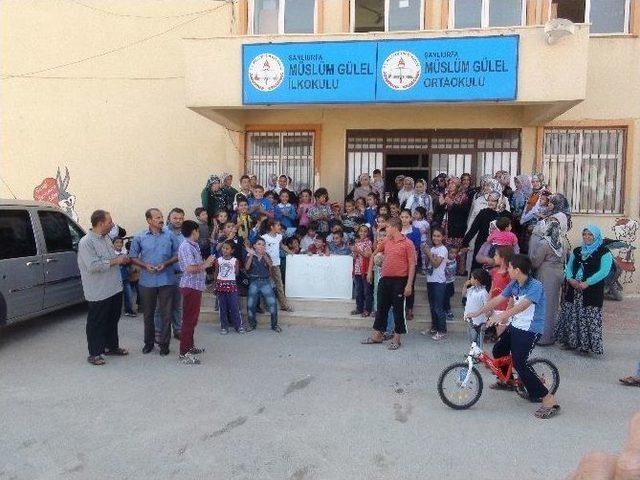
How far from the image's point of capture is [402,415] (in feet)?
15.3

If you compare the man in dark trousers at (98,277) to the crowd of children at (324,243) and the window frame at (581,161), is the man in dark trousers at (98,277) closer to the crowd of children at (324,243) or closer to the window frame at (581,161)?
the crowd of children at (324,243)

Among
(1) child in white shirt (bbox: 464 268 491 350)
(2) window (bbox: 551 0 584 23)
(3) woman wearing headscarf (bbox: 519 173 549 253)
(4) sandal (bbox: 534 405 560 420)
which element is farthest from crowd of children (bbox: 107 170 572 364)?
(2) window (bbox: 551 0 584 23)

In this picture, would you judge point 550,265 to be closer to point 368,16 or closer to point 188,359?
point 188,359

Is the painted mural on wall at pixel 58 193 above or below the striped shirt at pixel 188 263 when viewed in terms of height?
above

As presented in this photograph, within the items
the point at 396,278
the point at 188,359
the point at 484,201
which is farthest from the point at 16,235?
the point at 484,201

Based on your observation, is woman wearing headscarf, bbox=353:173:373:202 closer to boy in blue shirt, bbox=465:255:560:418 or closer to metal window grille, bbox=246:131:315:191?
metal window grille, bbox=246:131:315:191

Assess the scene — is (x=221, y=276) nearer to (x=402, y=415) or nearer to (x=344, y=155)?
(x=402, y=415)

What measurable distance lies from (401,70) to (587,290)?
4.36 meters

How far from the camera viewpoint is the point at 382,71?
27.8ft

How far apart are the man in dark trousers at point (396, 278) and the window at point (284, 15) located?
5835mm

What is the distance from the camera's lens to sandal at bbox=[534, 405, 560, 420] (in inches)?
182

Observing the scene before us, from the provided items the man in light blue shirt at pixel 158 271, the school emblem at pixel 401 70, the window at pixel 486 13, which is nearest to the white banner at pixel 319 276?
the man in light blue shirt at pixel 158 271

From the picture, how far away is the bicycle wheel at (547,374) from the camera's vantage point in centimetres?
496

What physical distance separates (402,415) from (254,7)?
8904 millimetres
